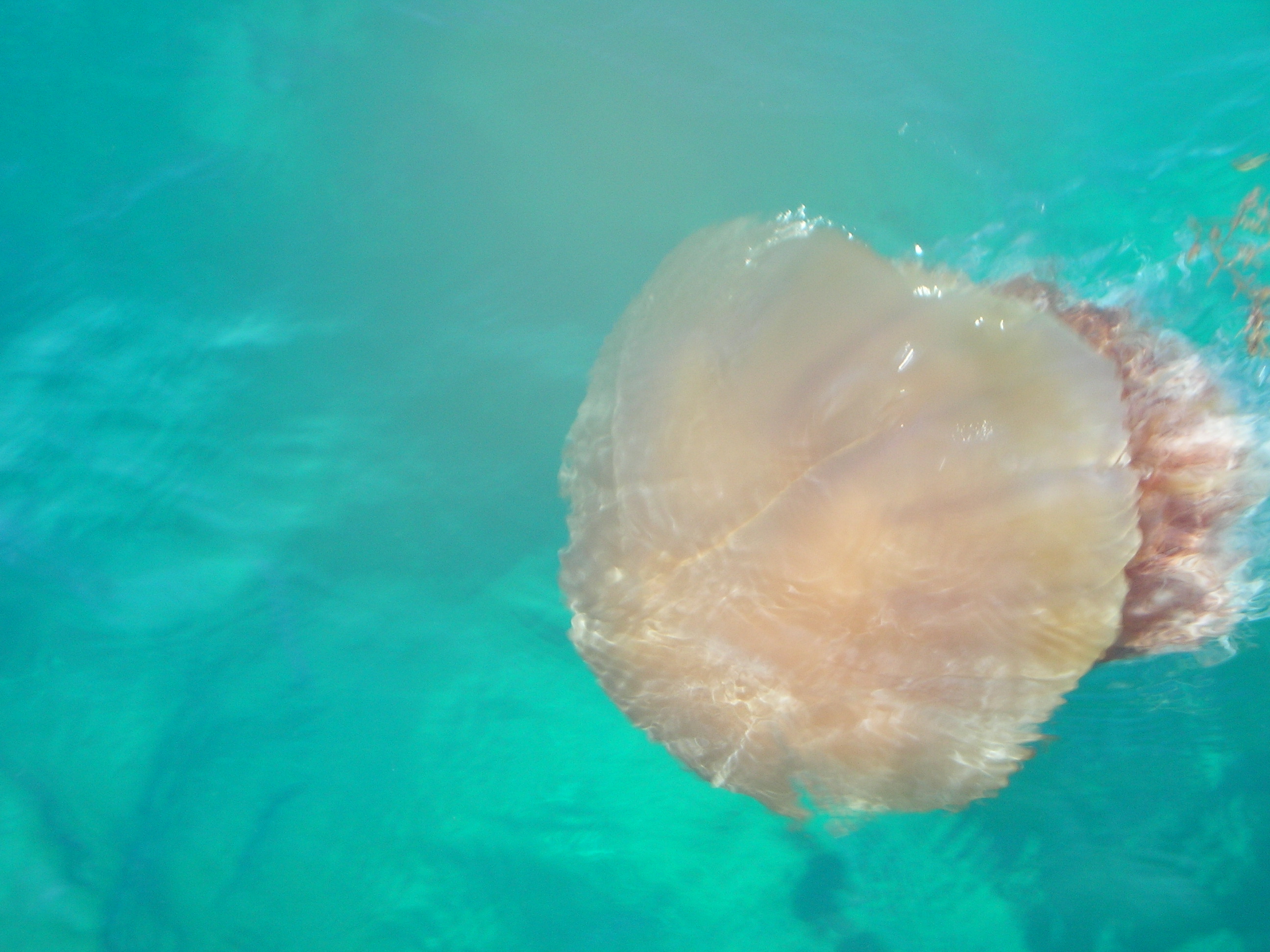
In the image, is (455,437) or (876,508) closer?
(876,508)

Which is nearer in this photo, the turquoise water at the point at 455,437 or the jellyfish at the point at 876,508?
the jellyfish at the point at 876,508

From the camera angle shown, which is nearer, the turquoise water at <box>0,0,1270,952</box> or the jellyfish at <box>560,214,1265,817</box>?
the jellyfish at <box>560,214,1265,817</box>

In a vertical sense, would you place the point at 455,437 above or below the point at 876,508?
above

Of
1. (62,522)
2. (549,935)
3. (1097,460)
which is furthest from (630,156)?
(549,935)

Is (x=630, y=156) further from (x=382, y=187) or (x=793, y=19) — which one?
(x=382, y=187)
